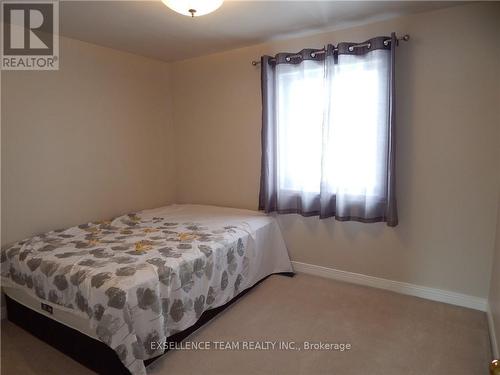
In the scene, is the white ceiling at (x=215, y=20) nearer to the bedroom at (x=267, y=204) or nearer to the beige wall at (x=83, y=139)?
the bedroom at (x=267, y=204)

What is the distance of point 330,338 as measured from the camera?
205 cm

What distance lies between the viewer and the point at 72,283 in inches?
69.6

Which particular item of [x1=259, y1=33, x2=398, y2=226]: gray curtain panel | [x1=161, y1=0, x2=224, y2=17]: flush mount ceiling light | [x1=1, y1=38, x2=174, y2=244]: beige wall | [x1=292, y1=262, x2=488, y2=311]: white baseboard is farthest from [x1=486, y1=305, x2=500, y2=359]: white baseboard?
[x1=1, y1=38, x2=174, y2=244]: beige wall

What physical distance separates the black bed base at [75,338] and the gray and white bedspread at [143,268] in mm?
114

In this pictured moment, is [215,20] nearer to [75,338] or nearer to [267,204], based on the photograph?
[267,204]

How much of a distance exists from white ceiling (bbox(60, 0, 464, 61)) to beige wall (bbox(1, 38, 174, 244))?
39cm

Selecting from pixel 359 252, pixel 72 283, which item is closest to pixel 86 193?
pixel 72 283

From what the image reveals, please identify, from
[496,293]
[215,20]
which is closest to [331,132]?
[215,20]

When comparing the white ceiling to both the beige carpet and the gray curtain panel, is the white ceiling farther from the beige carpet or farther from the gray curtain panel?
the beige carpet

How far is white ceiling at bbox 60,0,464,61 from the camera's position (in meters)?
2.18

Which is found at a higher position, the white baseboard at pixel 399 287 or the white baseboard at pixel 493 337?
the white baseboard at pixel 399 287

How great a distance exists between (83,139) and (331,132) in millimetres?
2287

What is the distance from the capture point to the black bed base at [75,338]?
171cm

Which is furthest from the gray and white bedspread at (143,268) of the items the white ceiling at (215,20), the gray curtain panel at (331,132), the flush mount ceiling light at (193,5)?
the white ceiling at (215,20)
